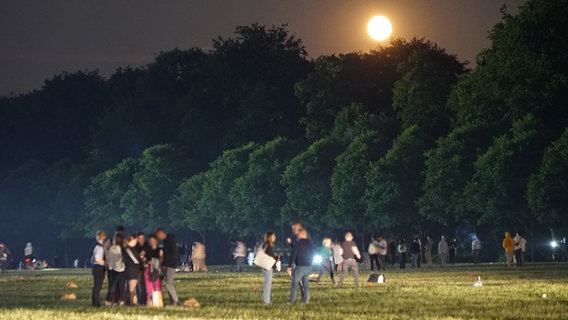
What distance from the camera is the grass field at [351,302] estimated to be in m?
33.4

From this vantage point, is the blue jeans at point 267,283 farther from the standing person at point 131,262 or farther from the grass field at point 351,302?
the standing person at point 131,262

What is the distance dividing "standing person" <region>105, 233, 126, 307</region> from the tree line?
A: 47.8 m

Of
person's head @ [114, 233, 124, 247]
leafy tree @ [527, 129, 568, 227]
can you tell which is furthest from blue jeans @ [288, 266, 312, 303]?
leafy tree @ [527, 129, 568, 227]

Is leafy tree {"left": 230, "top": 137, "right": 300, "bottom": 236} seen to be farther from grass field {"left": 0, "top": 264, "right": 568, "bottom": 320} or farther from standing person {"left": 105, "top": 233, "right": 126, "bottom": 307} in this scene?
standing person {"left": 105, "top": 233, "right": 126, "bottom": 307}

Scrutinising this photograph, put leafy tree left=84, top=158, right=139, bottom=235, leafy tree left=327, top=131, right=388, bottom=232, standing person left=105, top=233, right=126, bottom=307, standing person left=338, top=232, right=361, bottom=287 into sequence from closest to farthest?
1. standing person left=105, top=233, right=126, bottom=307
2. standing person left=338, top=232, right=361, bottom=287
3. leafy tree left=327, top=131, right=388, bottom=232
4. leafy tree left=84, top=158, right=139, bottom=235

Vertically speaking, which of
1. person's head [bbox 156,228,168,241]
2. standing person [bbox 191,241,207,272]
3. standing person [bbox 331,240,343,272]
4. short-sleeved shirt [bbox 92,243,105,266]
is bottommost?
short-sleeved shirt [bbox 92,243,105,266]

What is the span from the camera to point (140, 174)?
138 metres

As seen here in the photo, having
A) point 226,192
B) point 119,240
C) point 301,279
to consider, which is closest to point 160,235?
point 119,240

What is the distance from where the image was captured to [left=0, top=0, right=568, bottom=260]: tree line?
9012 centimetres

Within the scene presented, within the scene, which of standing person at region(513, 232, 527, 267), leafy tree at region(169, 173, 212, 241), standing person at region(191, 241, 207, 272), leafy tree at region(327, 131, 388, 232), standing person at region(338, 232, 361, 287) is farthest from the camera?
leafy tree at region(169, 173, 212, 241)

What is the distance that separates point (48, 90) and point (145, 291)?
486 feet

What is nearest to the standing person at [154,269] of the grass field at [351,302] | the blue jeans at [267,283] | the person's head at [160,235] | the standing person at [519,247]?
the person's head at [160,235]

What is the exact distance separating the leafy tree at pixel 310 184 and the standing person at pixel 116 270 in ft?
236

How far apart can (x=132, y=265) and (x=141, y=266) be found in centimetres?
74
